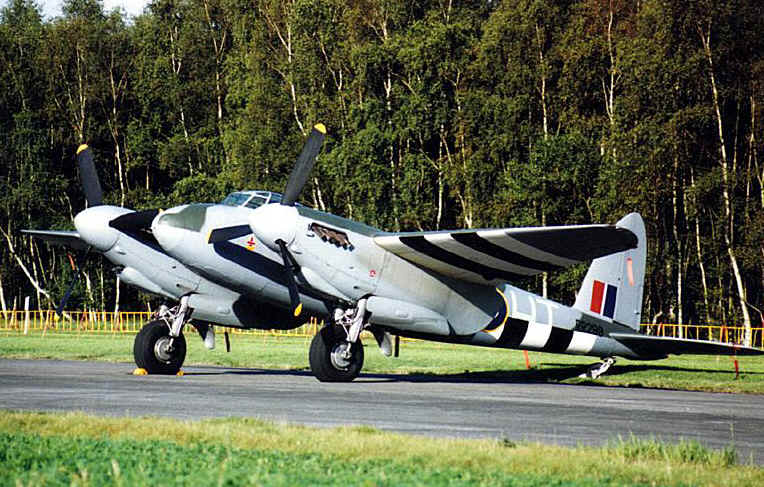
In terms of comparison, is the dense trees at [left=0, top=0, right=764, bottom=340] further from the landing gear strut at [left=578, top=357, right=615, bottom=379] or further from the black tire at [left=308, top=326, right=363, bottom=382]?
the black tire at [left=308, top=326, right=363, bottom=382]

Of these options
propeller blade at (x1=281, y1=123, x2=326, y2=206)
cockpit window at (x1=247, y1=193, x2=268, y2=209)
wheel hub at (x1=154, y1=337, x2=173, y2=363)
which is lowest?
wheel hub at (x1=154, y1=337, x2=173, y2=363)

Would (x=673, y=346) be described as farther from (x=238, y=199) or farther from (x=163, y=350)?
(x=163, y=350)

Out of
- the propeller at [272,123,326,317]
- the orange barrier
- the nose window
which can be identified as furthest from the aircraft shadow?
the orange barrier

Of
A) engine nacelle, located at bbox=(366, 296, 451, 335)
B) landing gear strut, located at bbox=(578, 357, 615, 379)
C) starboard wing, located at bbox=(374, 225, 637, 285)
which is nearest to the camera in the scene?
starboard wing, located at bbox=(374, 225, 637, 285)

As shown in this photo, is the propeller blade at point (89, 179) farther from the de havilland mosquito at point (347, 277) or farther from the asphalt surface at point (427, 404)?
the asphalt surface at point (427, 404)

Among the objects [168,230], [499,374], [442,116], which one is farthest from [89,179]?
[442,116]

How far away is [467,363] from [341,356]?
10.5 m

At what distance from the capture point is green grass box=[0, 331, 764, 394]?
2422 cm

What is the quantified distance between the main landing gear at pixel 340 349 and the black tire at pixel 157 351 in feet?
12.5

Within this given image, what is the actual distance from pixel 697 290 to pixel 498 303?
85.6 ft

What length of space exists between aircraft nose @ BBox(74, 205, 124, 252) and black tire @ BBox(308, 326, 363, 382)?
578 centimetres

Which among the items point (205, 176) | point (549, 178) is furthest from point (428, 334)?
point (205, 176)

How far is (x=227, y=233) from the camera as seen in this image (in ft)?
Result: 70.0

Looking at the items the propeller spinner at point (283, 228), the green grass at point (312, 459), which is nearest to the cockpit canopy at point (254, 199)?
the propeller spinner at point (283, 228)
